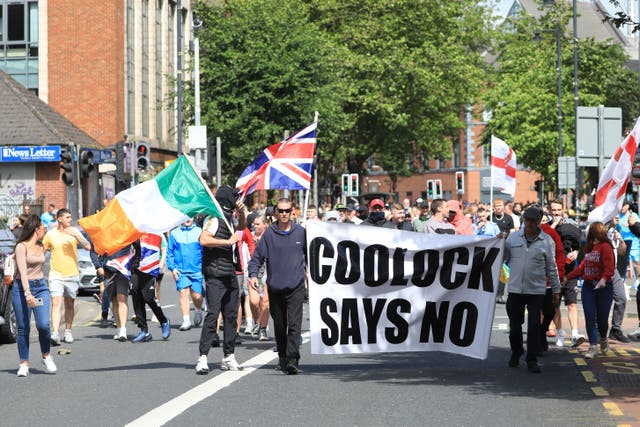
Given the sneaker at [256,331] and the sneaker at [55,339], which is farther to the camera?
the sneaker at [256,331]

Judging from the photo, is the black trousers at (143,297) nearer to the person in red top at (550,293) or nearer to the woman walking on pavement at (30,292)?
the woman walking on pavement at (30,292)

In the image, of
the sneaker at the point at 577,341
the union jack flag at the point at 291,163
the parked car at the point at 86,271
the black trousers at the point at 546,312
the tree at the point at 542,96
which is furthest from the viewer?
the tree at the point at 542,96

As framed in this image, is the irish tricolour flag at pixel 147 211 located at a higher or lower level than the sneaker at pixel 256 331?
higher

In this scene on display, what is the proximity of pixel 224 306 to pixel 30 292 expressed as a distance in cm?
210

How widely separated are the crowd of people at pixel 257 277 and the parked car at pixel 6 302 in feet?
1.96

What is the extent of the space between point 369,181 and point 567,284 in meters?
108

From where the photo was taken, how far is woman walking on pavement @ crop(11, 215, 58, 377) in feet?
46.0

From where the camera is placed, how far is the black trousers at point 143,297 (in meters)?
17.8

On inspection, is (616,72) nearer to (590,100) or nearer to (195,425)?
(590,100)

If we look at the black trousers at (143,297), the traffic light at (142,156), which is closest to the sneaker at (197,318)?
the black trousers at (143,297)

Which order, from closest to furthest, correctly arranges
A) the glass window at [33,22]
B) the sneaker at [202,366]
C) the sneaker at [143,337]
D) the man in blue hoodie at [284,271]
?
the sneaker at [202,366], the man in blue hoodie at [284,271], the sneaker at [143,337], the glass window at [33,22]

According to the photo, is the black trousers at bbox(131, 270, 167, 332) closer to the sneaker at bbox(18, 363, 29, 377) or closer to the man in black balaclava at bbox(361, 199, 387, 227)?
the man in black balaclava at bbox(361, 199, 387, 227)

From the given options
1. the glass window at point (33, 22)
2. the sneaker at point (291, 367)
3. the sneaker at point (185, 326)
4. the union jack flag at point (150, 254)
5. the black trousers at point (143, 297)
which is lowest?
the sneaker at point (185, 326)

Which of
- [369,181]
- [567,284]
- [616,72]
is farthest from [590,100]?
[369,181]
